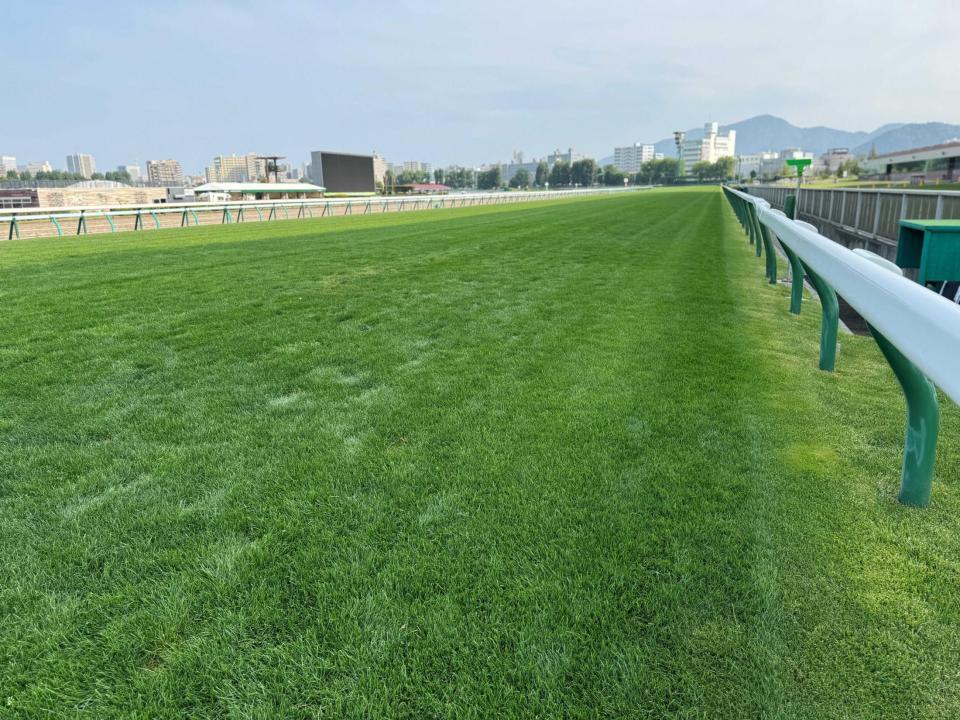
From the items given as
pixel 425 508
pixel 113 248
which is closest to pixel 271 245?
pixel 113 248

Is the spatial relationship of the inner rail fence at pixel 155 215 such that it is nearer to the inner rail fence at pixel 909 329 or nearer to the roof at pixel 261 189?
the inner rail fence at pixel 909 329

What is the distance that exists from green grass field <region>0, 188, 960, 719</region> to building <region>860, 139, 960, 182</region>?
248 feet

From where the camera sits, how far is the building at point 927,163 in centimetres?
6931

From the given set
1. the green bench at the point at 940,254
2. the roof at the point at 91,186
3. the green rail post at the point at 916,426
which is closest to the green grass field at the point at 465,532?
the green rail post at the point at 916,426

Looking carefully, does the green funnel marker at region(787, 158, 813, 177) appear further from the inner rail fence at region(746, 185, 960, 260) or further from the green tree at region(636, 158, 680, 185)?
the green tree at region(636, 158, 680, 185)

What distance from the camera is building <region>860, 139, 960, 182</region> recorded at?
227 feet

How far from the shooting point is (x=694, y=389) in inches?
164

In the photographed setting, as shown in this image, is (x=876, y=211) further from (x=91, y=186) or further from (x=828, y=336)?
(x=91, y=186)

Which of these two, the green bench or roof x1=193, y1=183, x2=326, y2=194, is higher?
roof x1=193, y1=183, x2=326, y2=194

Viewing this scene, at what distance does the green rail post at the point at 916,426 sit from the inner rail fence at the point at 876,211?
5458 millimetres

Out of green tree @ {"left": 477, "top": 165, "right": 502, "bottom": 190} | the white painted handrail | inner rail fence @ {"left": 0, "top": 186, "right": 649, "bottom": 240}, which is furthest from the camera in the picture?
green tree @ {"left": 477, "top": 165, "right": 502, "bottom": 190}

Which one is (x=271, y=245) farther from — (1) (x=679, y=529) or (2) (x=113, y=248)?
(1) (x=679, y=529)

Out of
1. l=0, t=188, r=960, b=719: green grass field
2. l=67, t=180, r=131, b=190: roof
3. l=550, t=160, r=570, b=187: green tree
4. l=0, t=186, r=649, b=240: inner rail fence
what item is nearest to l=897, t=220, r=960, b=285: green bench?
l=0, t=188, r=960, b=719: green grass field

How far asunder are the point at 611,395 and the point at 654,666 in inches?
92.3
